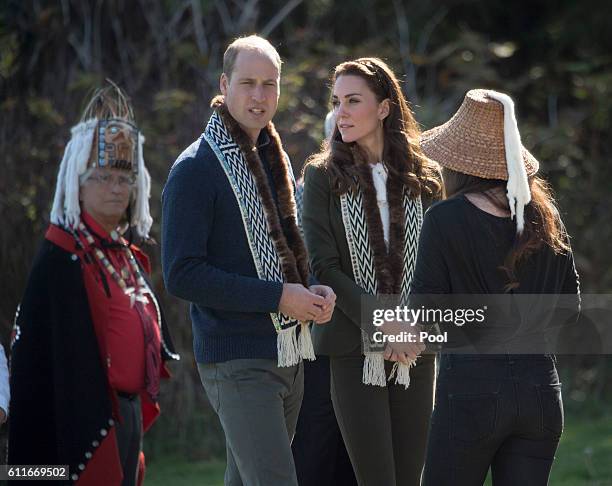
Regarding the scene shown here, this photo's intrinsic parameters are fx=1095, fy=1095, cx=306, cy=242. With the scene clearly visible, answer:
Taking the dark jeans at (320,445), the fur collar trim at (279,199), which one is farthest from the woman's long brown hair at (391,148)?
the dark jeans at (320,445)

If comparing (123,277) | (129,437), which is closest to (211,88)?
(123,277)

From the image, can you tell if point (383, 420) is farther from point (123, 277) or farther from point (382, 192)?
point (123, 277)

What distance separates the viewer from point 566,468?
22.3ft

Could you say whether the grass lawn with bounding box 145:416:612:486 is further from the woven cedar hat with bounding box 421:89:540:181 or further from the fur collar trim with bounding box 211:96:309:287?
the woven cedar hat with bounding box 421:89:540:181

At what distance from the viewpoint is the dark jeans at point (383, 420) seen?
4.31 meters

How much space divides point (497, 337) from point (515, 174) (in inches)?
22.1

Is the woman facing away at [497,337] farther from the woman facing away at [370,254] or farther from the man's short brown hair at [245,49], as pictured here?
the man's short brown hair at [245,49]

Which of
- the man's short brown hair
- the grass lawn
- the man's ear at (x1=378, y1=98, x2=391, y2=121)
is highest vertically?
the man's short brown hair

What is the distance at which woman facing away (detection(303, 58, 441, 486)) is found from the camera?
4336mm

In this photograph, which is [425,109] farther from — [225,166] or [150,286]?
[225,166]

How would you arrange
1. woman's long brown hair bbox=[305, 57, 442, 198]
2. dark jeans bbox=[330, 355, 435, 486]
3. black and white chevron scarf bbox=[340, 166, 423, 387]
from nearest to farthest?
dark jeans bbox=[330, 355, 435, 486] < black and white chevron scarf bbox=[340, 166, 423, 387] < woman's long brown hair bbox=[305, 57, 442, 198]

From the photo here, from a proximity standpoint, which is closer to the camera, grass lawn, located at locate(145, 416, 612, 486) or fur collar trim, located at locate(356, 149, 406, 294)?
Answer: fur collar trim, located at locate(356, 149, 406, 294)

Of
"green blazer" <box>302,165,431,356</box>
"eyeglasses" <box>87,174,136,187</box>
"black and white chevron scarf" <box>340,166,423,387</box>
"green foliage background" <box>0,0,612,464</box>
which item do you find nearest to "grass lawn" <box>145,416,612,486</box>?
"green foliage background" <box>0,0,612,464</box>

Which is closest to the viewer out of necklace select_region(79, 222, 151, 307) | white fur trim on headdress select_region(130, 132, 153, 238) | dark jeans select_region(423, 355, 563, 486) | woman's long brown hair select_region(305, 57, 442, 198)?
dark jeans select_region(423, 355, 563, 486)
